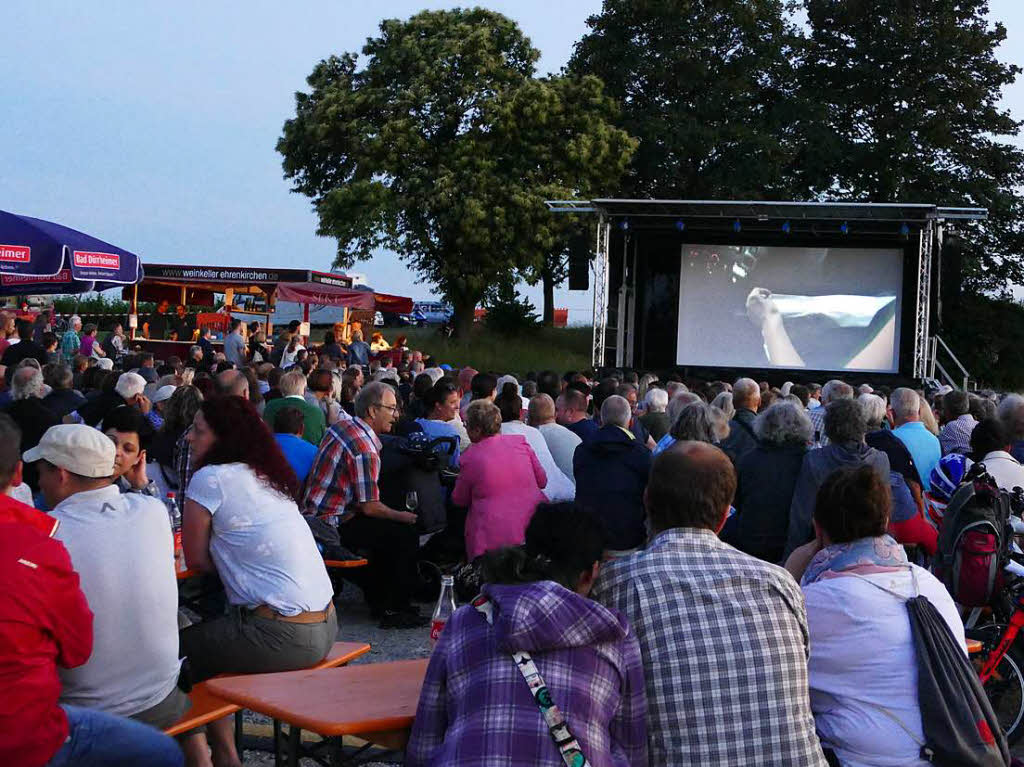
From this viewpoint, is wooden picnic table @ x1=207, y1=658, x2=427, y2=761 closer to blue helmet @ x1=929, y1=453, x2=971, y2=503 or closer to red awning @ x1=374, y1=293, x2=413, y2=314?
blue helmet @ x1=929, y1=453, x2=971, y2=503

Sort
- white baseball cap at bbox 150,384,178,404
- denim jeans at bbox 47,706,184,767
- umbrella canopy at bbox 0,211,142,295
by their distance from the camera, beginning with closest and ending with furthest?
denim jeans at bbox 47,706,184,767
white baseball cap at bbox 150,384,178,404
umbrella canopy at bbox 0,211,142,295

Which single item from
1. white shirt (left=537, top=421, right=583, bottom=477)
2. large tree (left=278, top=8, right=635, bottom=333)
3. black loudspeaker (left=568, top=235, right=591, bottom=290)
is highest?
large tree (left=278, top=8, right=635, bottom=333)

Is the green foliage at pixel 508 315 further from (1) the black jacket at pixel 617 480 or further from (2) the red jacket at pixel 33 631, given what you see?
(2) the red jacket at pixel 33 631

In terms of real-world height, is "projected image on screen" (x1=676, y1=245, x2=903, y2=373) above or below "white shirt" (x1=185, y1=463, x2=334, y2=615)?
above

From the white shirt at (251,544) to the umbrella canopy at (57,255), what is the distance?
23.6ft

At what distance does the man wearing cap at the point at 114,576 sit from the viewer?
3256 millimetres

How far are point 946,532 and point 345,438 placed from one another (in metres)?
3.05

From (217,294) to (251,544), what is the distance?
109 ft

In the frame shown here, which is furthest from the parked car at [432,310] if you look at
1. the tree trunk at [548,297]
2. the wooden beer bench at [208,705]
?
the wooden beer bench at [208,705]

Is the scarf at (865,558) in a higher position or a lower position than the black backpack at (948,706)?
higher

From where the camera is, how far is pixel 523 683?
252cm

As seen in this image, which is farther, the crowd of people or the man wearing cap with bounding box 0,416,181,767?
the man wearing cap with bounding box 0,416,181,767

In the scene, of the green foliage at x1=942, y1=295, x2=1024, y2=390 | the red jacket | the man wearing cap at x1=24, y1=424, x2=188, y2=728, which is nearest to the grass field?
the green foliage at x1=942, y1=295, x2=1024, y2=390

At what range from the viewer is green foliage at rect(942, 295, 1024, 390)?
29812mm
